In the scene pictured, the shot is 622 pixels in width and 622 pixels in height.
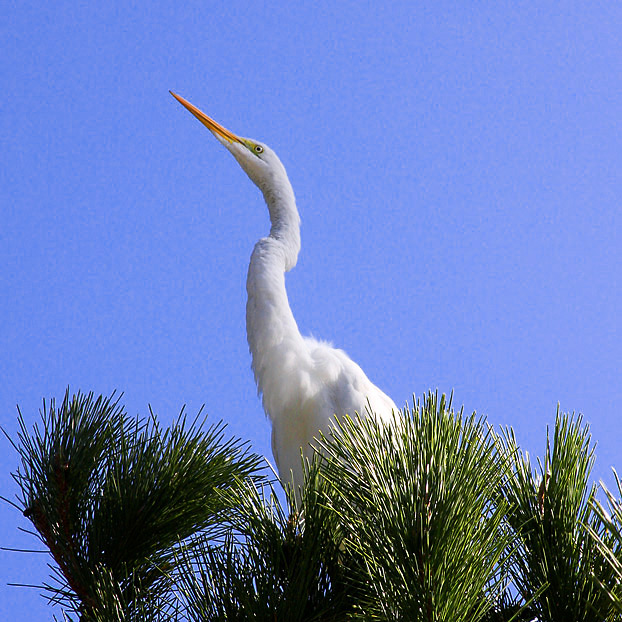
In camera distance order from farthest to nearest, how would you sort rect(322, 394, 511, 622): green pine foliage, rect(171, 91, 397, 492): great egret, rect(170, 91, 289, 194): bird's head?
rect(170, 91, 289, 194): bird's head < rect(171, 91, 397, 492): great egret < rect(322, 394, 511, 622): green pine foliage

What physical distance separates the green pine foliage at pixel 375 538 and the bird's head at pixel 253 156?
241 cm

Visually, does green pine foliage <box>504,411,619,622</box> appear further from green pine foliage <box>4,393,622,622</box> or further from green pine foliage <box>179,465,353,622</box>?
green pine foliage <box>179,465,353,622</box>

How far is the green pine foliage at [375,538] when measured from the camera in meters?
1.18

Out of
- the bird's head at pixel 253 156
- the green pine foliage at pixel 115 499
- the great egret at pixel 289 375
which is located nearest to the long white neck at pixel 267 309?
the great egret at pixel 289 375

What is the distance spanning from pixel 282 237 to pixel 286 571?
234 centimetres

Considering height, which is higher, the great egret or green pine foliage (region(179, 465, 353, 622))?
the great egret

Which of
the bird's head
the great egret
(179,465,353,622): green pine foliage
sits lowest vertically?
(179,465,353,622): green pine foliage

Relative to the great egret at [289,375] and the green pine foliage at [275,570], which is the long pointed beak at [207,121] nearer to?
the great egret at [289,375]

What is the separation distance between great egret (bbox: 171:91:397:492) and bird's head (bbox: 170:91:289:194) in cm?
55

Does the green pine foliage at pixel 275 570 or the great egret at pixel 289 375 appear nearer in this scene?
the green pine foliage at pixel 275 570

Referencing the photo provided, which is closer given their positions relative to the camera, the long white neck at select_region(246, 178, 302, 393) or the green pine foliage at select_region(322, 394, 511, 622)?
the green pine foliage at select_region(322, 394, 511, 622)

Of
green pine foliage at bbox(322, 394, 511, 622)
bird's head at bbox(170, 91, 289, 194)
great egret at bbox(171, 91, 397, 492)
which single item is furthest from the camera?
bird's head at bbox(170, 91, 289, 194)

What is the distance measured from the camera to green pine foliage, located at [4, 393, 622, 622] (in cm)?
118

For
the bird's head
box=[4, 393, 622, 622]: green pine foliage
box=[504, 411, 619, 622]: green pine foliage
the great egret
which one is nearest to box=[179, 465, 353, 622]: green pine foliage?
box=[4, 393, 622, 622]: green pine foliage
